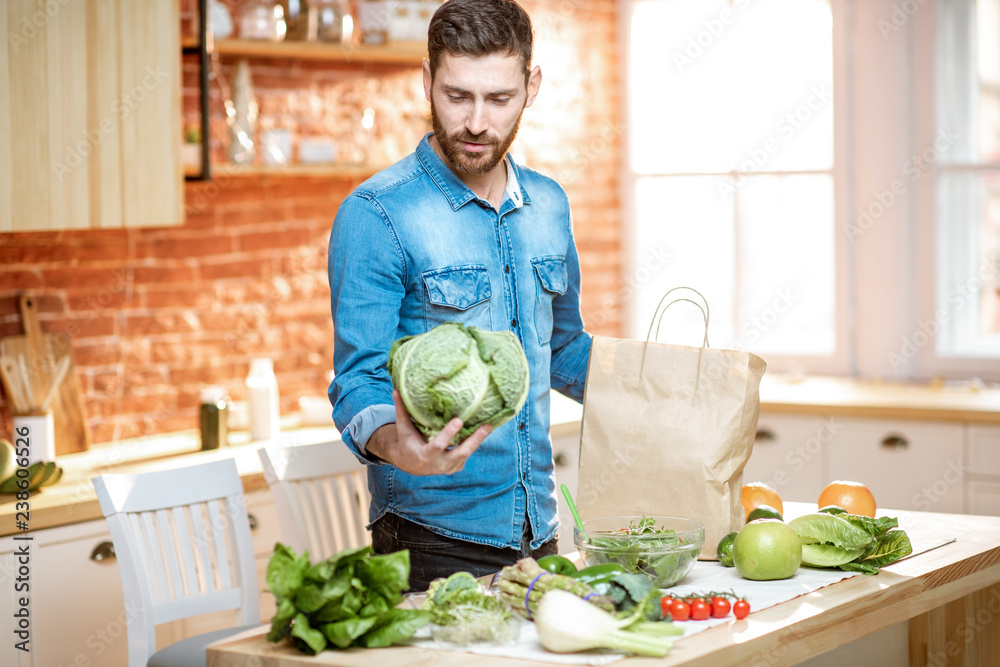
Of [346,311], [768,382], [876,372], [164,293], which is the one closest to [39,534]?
[164,293]

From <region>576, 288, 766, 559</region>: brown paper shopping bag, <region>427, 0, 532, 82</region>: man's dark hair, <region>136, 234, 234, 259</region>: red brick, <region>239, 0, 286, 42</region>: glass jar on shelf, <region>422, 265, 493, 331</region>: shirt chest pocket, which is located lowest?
<region>576, 288, 766, 559</region>: brown paper shopping bag

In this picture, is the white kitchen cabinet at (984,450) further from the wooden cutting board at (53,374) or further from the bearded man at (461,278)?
the wooden cutting board at (53,374)

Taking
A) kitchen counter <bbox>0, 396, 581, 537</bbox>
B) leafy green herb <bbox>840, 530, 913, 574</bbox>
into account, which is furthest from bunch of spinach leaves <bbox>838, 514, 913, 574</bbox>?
kitchen counter <bbox>0, 396, 581, 537</bbox>

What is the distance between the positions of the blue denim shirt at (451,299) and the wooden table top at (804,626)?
1.34 ft

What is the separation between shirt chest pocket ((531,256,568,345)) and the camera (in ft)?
6.93

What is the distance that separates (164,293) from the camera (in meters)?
3.51

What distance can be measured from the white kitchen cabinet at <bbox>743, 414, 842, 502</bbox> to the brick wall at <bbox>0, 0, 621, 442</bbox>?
4.75 ft

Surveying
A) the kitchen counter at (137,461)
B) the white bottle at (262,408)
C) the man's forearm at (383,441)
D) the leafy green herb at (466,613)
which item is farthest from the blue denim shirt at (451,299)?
the white bottle at (262,408)

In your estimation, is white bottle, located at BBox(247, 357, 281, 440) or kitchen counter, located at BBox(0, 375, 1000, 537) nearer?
kitchen counter, located at BBox(0, 375, 1000, 537)

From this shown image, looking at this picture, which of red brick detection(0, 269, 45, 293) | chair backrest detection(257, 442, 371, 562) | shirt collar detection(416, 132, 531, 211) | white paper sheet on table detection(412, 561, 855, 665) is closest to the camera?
white paper sheet on table detection(412, 561, 855, 665)

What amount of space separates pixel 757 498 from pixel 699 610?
0.58m

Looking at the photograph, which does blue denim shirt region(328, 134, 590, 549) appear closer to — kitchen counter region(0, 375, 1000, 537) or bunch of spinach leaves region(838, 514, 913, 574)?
bunch of spinach leaves region(838, 514, 913, 574)

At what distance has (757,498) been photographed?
2.11 m

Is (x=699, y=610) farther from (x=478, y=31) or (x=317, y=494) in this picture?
(x=317, y=494)
